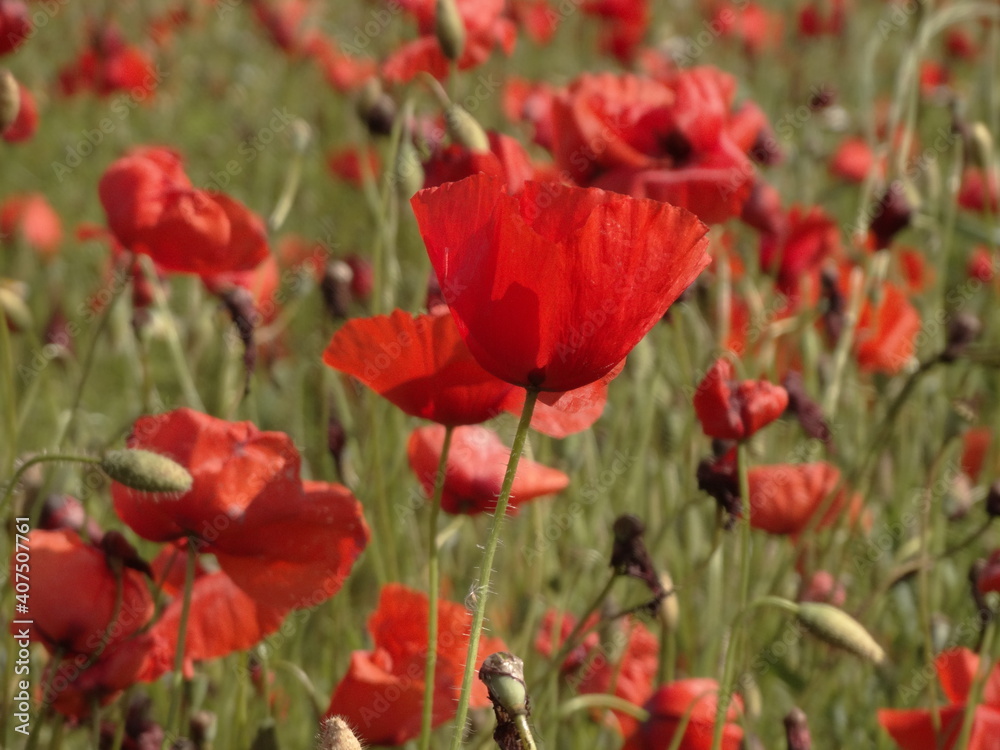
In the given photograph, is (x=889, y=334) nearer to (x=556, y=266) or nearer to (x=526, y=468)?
(x=526, y=468)

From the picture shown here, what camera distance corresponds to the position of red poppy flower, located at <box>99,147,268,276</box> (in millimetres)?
1155

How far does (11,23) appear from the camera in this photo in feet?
4.32

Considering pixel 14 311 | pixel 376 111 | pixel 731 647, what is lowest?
pixel 731 647

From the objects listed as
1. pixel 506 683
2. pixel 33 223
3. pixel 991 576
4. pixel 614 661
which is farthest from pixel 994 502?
pixel 33 223

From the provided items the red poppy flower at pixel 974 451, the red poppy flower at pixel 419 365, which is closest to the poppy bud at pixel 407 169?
the red poppy flower at pixel 419 365

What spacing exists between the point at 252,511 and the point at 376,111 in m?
0.78

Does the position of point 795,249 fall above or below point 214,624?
above

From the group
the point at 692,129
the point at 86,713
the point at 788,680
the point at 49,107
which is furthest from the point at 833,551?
the point at 49,107

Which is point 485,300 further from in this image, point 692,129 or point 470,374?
point 692,129

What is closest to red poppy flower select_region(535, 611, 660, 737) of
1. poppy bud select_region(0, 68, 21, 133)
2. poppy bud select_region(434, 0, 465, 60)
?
poppy bud select_region(434, 0, 465, 60)

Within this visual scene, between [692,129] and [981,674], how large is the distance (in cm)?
62

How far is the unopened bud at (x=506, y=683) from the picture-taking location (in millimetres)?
625

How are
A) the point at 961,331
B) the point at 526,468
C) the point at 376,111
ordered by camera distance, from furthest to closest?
the point at 376,111 < the point at 961,331 < the point at 526,468

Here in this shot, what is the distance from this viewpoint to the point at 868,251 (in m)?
1.64
